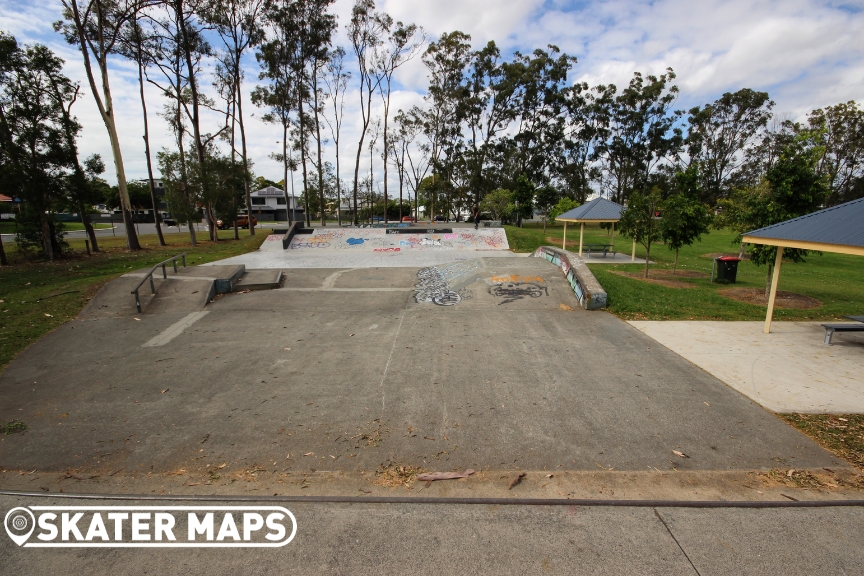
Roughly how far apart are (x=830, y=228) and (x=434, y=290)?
8.25 metres

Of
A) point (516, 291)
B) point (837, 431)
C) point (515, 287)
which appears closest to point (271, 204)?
point (515, 287)

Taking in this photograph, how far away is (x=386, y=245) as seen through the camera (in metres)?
22.9

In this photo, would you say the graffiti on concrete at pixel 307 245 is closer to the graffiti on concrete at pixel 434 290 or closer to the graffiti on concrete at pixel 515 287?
the graffiti on concrete at pixel 434 290

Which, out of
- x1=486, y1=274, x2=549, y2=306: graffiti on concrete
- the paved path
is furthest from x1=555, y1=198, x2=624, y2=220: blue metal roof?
the paved path

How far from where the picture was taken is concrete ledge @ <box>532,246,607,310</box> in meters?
9.84

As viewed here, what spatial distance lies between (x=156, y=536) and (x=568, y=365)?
541 centimetres

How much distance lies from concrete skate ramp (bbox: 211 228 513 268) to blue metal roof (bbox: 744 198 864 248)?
41.5ft

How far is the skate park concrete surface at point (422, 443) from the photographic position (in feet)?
9.07

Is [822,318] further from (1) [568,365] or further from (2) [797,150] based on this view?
(1) [568,365]

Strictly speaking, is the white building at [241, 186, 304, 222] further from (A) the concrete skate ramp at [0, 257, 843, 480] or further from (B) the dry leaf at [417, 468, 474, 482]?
(B) the dry leaf at [417, 468, 474, 482]

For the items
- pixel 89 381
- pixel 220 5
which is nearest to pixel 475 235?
pixel 89 381

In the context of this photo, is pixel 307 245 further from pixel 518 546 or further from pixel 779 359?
pixel 518 546

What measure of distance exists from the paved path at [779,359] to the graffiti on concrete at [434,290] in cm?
444

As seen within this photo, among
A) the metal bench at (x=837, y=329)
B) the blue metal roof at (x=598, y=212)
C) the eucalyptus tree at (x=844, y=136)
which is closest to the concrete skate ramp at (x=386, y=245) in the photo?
the blue metal roof at (x=598, y=212)
